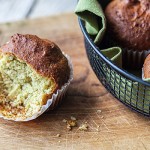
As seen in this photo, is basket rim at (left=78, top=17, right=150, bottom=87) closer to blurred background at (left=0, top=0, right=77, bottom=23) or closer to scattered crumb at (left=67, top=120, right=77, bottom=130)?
scattered crumb at (left=67, top=120, right=77, bottom=130)

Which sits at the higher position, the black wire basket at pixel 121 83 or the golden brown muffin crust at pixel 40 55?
the golden brown muffin crust at pixel 40 55

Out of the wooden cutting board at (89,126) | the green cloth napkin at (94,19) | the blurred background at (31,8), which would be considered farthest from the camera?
the blurred background at (31,8)

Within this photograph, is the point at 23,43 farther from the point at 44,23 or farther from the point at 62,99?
the point at 44,23

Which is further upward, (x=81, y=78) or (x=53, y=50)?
(x=53, y=50)

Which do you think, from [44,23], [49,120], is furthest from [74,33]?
[49,120]

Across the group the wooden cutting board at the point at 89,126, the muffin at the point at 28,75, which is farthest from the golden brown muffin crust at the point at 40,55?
the wooden cutting board at the point at 89,126

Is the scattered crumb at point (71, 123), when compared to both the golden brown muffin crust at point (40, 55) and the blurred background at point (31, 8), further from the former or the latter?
the blurred background at point (31, 8)

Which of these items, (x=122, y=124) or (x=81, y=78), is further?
(x=81, y=78)
